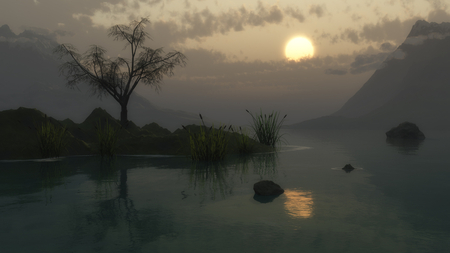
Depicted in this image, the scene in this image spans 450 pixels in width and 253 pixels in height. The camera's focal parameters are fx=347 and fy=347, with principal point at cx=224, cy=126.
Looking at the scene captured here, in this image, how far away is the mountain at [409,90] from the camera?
11306 cm

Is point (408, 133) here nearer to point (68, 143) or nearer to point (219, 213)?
point (68, 143)

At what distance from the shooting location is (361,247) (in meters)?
3.03

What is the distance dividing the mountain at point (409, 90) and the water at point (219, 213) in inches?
3721

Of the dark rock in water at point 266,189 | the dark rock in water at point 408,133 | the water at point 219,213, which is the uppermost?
the dark rock in water at point 408,133

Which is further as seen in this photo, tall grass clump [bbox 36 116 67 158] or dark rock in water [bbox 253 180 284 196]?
tall grass clump [bbox 36 116 67 158]

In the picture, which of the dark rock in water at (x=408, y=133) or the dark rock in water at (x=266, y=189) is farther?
the dark rock in water at (x=408, y=133)

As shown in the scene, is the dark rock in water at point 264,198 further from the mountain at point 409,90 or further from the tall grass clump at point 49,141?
the mountain at point 409,90

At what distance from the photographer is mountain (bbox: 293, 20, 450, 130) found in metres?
113

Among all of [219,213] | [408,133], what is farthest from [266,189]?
[408,133]

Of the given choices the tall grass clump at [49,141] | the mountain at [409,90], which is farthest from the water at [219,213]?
the mountain at [409,90]

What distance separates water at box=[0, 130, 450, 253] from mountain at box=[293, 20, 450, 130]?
310 ft

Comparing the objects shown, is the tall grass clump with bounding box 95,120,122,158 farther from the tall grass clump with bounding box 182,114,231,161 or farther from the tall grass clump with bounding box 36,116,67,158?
the tall grass clump with bounding box 182,114,231,161

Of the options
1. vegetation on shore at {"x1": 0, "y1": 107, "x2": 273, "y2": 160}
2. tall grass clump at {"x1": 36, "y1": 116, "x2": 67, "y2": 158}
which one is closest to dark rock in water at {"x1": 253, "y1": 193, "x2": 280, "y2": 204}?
vegetation on shore at {"x1": 0, "y1": 107, "x2": 273, "y2": 160}

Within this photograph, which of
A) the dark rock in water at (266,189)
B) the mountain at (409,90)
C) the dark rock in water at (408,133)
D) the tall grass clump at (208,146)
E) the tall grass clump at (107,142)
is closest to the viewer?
the dark rock in water at (266,189)
